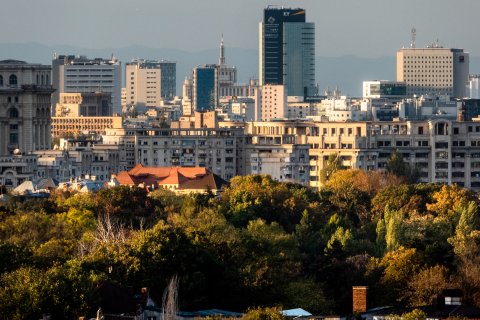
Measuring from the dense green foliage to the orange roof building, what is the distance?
106ft

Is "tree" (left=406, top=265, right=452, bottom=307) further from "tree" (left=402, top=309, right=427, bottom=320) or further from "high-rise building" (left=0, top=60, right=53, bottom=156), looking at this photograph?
"high-rise building" (left=0, top=60, right=53, bottom=156)

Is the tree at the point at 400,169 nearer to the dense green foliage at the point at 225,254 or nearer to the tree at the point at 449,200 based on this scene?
the tree at the point at 449,200

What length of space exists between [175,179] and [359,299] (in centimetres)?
8117

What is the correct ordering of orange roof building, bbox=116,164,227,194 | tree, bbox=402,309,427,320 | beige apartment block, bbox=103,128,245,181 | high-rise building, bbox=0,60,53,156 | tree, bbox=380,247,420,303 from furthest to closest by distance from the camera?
high-rise building, bbox=0,60,53,156
beige apartment block, bbox=103,128,245,181
orange roof building, bbox=116,164,227,194
tree, bbox=380,247,420,303
tree, bbox=402,309,427,320

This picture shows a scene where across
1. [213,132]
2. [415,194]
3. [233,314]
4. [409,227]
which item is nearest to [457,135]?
[213,132]

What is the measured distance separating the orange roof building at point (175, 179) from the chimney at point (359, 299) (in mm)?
70218

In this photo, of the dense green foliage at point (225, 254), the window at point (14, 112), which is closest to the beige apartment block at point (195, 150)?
the window at point (14, 112)

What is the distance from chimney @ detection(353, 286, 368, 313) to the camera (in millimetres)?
76750

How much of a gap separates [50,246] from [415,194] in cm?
4328

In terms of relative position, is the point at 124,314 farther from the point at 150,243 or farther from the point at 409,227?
the point at 409,227

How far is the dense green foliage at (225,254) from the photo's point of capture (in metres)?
74.2

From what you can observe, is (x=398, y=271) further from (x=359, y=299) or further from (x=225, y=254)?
(x=359, y=299)

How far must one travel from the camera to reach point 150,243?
80.1 m

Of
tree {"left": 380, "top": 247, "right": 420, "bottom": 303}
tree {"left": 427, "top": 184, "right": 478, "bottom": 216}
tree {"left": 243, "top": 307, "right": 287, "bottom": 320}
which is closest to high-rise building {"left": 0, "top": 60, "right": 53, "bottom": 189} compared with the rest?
tree {"left": 427, "top": 184, "right": 478, "bottom": 216}
